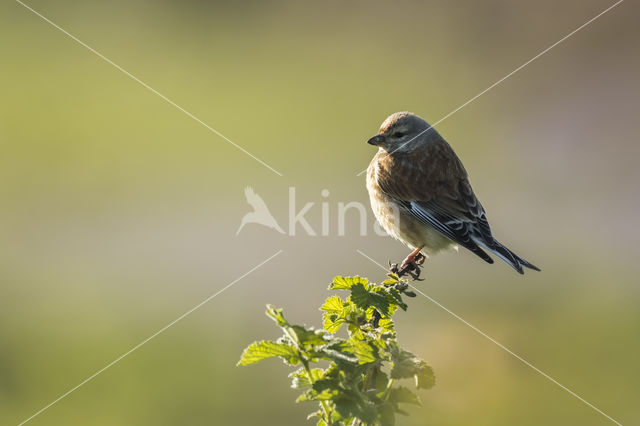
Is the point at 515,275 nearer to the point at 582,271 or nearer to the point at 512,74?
the point at 582,271

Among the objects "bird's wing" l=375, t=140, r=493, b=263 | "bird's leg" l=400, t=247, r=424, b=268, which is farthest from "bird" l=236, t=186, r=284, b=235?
"bird's leg" l=400, t=247, r=424, b=268

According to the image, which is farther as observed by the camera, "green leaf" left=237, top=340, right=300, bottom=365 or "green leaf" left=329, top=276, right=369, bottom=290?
"green leaf" left=329, top=276, right=369, bottom=290

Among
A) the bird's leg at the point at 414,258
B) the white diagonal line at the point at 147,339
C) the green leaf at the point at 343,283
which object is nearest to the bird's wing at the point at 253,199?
the white diagonal line at the point at 147,339

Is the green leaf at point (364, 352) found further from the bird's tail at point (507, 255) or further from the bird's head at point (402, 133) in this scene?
the bird's head at point (402, 133)

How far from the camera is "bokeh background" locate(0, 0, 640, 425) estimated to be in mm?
4711

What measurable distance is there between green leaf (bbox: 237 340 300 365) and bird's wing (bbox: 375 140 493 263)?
2576mm

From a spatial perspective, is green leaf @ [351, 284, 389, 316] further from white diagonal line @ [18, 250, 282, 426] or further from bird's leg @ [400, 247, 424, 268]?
white diagonal line @ [18, 250, 282, 426]

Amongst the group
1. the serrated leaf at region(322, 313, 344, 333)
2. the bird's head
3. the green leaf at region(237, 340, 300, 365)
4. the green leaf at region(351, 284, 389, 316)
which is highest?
the bird's head

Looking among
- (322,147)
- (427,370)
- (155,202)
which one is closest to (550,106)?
(322,147)

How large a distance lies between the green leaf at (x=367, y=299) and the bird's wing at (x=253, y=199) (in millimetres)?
7193

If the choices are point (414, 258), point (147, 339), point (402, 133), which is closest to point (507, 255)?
point (414, 258)

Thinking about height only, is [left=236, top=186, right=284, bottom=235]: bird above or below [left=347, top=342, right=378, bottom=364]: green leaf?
below

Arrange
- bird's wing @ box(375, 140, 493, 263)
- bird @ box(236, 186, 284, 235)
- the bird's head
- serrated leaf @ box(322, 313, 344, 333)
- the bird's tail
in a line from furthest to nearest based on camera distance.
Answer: bird @ box(236, 186, 284, 235) → the bird's head → bird's wing @ box(375, 140, 493, 263) → the bird's tail → serrated leaf @ box(322, 313, 344, 333)

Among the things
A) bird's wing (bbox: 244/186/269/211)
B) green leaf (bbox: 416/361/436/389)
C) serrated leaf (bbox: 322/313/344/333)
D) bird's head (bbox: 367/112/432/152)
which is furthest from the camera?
bird's wing (bbox: 244/186/269/211)
